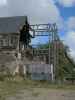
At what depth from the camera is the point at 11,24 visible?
53.2 meters

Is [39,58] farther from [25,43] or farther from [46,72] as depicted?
[46,72]

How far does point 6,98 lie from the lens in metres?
20.2

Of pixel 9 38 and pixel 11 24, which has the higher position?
pixel 11 24

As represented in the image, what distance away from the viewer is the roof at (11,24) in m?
52.0

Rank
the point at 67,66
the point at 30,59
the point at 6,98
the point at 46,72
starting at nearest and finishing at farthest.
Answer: the point at 6,98
the point at 46,72
the point at 30,59
the point at 67,66

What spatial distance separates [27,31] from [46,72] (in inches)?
441

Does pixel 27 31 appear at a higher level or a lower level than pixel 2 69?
higher

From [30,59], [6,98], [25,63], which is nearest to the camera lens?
[6,98]

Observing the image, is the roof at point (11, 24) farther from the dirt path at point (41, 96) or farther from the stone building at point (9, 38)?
the dirt path at point (41, 96)

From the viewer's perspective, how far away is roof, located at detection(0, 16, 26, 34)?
171 ft

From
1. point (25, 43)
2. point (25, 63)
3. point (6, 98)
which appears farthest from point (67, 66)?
point (6, 98)

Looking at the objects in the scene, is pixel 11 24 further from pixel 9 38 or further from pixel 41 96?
pixel 41 96

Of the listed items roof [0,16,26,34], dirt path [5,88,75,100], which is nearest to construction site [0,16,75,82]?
roof [0,16,26,34]

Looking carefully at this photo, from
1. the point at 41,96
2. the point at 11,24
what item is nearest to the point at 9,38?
the point at 11,24
